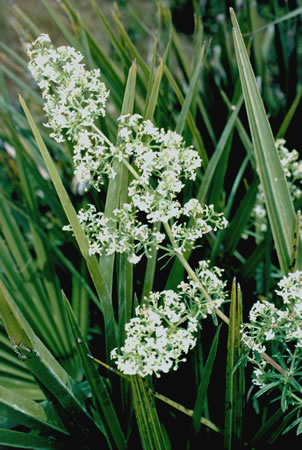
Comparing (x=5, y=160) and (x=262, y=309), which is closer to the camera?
(x=262, y=309)

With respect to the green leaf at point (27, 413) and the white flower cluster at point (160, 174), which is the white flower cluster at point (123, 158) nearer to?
the white flower cluster at point (160, 174)

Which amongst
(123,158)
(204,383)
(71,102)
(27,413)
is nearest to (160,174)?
(123,158)

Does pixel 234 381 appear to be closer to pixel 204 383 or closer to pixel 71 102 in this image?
pixel 204 383

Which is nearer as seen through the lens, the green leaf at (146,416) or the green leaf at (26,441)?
the green leaf at (146,416)

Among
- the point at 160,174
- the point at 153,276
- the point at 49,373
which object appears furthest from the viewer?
the point at 153,276

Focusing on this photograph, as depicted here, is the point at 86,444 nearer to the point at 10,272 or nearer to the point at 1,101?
the point at 10,272

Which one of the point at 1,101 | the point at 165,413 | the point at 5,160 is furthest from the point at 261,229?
the point at 5,160

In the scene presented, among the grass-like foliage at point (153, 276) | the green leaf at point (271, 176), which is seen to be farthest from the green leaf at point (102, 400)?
the green leaf at point (271, 176)
